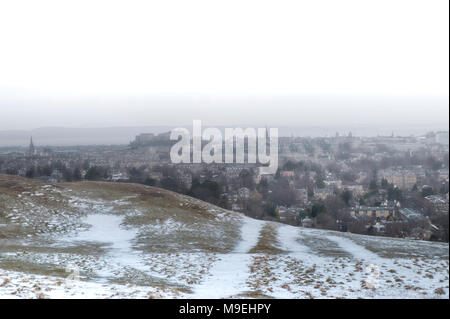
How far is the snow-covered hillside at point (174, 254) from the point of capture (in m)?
8.80

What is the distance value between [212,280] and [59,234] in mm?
9732

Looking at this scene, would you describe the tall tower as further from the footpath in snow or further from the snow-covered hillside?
the footpath in snow

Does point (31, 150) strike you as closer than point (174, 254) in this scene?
No

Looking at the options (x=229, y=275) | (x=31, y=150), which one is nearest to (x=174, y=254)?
(x=229, y=275)

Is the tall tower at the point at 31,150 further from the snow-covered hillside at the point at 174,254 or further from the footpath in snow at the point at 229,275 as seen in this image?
the footpath in snow at the point at 229,275

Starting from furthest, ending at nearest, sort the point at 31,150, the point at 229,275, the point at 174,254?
the point at 31,150
the point at 174,254
the point at 229,275

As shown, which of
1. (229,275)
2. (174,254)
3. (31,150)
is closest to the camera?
(229,275)

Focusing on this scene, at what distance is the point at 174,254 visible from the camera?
13.5 meters

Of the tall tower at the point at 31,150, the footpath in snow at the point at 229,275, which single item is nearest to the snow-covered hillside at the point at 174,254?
the footpath in snow at the point at 229,275

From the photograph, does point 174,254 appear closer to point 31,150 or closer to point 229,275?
point 229,275

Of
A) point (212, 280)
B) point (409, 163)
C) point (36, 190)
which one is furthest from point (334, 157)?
point (212, 280)

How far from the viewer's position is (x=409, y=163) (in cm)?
5984

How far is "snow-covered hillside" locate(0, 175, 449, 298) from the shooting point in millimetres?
8797
